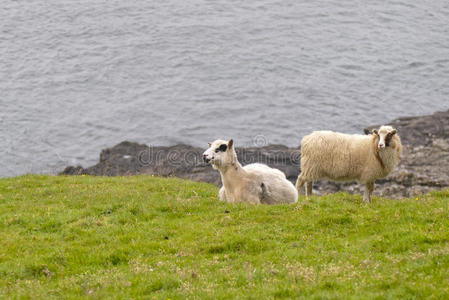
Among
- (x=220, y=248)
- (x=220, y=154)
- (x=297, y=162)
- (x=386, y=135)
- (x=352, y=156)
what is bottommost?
(x=297, y=162)

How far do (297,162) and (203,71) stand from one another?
28.8 meters

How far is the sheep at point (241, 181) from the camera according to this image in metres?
18.6

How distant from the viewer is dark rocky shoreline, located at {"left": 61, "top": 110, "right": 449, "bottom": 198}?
29609 millimetres

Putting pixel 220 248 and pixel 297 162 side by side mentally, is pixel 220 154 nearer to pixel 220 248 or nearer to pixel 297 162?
pixel 220 248

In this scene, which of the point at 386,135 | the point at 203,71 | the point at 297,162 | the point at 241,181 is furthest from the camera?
the point at 203,71

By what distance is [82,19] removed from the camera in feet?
247

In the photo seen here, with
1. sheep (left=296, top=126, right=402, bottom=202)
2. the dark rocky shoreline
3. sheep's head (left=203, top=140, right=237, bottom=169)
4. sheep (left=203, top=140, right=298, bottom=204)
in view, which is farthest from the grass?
the dark rocky shoreline

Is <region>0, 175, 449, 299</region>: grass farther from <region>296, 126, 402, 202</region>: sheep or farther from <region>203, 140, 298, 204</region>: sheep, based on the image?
<region>296, 126, 402, 202</region>: sheep

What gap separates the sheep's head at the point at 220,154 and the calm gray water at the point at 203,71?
26.2 metres


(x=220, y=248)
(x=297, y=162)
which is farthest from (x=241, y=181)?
(x=297, y=162)

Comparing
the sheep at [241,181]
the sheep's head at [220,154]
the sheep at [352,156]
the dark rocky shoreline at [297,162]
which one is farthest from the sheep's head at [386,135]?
the dark rocky shoreline at [297,162]

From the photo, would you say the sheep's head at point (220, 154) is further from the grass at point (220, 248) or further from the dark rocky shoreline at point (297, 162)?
the dark rocky shoreline at point (297, 162)

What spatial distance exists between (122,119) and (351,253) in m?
43.0

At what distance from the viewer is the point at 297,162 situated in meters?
36.1
